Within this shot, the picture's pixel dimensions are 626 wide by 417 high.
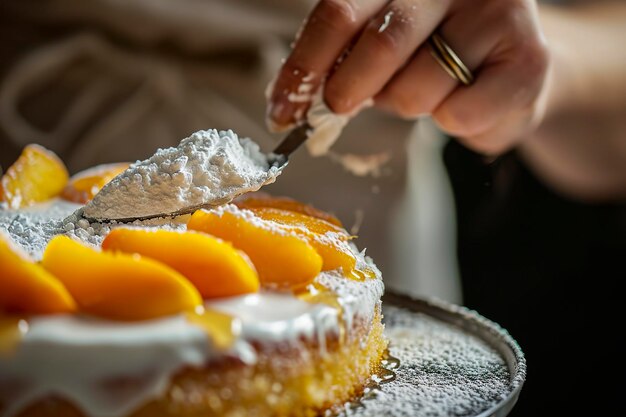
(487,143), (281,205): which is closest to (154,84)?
(487,143)

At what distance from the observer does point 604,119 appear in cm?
253

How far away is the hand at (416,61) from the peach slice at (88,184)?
0.98ft

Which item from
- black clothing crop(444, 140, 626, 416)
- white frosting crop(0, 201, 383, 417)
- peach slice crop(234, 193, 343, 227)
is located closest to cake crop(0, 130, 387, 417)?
white frosting crop(0, 201, 383, 417)

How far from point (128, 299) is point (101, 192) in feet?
1.07

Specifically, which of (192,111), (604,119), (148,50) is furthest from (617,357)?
(148,50)

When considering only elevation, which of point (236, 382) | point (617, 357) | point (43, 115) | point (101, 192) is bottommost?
point (43, 115)

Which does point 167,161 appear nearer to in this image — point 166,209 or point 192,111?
point 166,209

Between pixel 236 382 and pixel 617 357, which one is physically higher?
pixel 236 382

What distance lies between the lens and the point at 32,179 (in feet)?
4.36

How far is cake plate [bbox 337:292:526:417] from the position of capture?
34.6 inches

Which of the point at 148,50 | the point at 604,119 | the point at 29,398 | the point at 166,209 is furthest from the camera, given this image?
the point at 604,119

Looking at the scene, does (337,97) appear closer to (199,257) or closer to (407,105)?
(407,105)

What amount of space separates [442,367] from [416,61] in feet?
1.87

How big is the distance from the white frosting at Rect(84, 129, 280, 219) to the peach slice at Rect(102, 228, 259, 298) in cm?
15
